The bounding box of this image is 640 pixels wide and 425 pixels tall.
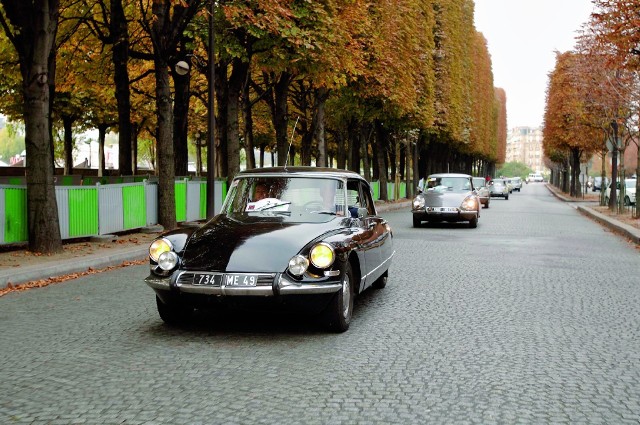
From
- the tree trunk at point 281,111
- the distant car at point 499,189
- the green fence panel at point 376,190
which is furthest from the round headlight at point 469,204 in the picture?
the distant car at point 499,189

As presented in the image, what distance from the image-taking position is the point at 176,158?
25.1 meters

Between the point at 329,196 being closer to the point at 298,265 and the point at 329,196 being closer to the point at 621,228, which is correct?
the point at 298,265

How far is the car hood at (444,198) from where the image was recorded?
22.0 metres

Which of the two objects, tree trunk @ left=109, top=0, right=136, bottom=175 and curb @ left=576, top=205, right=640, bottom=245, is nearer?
curb @ left=576, top=205, right=640, bottom=245

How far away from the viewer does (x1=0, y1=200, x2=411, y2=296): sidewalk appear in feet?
34.7

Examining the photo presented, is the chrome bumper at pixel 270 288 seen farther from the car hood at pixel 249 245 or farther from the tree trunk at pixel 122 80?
the tree trunk at pixel 122 80

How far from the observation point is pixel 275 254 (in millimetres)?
6707

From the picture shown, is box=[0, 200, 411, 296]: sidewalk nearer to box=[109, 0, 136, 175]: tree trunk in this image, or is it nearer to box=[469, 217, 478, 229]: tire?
box=[109, 0, 136, 175]: tree trunk

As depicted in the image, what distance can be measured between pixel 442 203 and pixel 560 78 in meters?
39.3

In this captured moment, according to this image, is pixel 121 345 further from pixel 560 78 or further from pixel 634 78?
pixel 560 78

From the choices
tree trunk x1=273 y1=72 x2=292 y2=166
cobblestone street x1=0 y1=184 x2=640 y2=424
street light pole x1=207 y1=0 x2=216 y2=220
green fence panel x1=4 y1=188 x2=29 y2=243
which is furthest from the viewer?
tree trunk x1=273 y1=72 x2=292 y2=166

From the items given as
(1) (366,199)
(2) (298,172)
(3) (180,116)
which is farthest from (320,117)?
(2) (298,172)

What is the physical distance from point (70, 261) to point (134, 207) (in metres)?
5.72

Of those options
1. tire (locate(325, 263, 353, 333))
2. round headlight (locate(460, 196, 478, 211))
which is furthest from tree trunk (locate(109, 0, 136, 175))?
tire (locate(325, 263, 353, 333))
